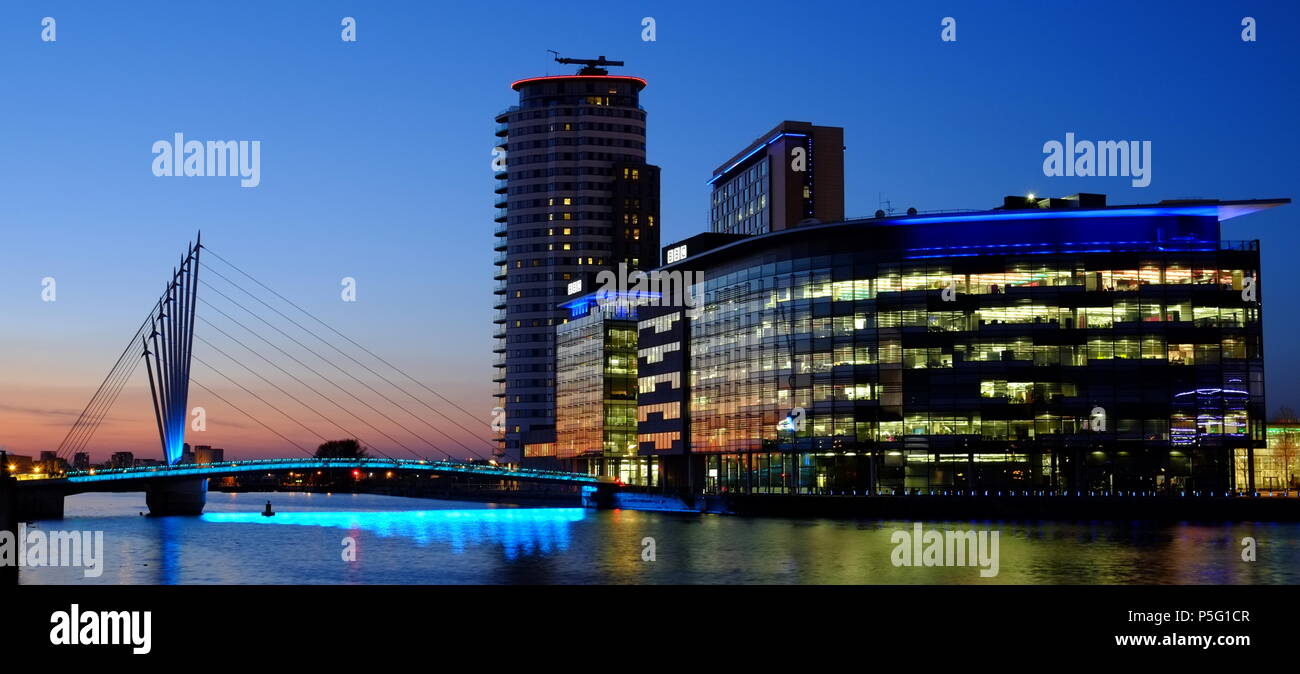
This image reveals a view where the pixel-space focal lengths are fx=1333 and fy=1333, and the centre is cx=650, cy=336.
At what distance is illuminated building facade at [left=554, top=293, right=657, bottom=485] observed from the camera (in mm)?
178375

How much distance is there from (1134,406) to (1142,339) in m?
5.90

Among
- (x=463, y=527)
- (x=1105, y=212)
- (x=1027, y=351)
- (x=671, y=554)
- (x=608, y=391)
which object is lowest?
(x=463, y=527)

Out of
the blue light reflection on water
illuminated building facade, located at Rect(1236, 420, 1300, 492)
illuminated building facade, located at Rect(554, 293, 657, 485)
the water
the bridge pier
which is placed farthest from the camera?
illuminated building facade, located at Rect(554, 293, 657, 485)

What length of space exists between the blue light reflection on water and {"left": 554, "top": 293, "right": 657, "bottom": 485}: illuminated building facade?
33.5 meters

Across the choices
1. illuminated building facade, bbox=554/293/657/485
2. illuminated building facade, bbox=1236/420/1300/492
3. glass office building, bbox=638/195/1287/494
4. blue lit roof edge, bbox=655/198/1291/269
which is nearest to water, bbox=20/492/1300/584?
glass office building, bbox=638/195/1287/494

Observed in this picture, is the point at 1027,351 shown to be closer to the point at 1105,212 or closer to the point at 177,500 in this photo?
the point at 1105,212

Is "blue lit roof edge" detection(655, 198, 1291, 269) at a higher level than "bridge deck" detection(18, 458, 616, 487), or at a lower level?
higher

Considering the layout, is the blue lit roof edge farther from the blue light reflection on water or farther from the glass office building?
the blue light reflection on water

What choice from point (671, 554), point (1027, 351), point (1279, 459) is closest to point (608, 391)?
point (1027, 351)

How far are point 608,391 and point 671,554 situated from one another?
355 feet

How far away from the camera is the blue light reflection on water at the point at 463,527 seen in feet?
275

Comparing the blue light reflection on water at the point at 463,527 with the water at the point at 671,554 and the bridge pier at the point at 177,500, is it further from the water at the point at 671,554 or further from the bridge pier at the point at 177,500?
the bridge pier at the point at 177,500

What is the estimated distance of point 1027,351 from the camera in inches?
4638
